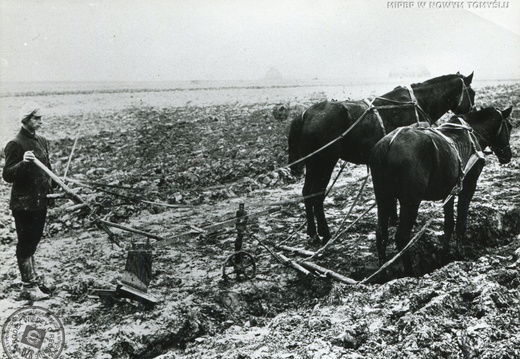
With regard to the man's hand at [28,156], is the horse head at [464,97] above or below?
above

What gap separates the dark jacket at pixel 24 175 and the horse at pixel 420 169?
3493mm

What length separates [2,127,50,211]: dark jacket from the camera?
4082 millimetres

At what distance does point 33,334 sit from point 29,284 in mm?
791

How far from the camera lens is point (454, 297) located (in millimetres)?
3484

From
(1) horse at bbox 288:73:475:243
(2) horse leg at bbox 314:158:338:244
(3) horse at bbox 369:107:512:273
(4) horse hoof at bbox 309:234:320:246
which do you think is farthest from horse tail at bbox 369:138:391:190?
(4) horse hoof at bbox 309:234:320:246

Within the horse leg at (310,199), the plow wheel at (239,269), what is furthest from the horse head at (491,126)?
the plow wheel at (239,269)

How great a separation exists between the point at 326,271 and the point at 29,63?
6.76 meters

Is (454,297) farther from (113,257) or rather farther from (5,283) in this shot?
(5,283)

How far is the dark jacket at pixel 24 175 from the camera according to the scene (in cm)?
408

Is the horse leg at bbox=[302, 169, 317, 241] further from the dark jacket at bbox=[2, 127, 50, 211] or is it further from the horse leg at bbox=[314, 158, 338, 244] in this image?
the dark jacket at bbox=[2, 127, 50, 211]

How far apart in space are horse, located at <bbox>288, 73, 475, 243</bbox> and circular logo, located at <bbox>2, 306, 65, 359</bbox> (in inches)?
124

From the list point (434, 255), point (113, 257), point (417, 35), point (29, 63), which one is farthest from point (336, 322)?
point (417, 35)

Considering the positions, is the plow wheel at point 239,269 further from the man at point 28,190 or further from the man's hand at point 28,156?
the man's hand at point 28,156

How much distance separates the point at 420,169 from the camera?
13.7 feet
